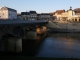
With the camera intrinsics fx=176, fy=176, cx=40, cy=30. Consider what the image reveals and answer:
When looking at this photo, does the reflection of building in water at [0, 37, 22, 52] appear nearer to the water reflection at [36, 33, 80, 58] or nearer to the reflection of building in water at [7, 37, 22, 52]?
the reflection of building in water at [7, 37, 22, 52]

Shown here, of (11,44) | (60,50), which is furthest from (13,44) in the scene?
(60,50)

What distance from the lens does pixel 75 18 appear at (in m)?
112

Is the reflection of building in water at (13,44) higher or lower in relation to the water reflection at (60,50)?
higher

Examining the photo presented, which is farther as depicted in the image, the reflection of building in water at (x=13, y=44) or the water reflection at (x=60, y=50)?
the reflection of building in water at (x=13, y=44)

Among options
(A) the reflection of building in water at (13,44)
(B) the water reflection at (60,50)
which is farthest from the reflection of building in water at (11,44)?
(B) the water reflection at (60,50)

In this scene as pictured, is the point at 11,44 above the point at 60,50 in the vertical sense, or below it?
above

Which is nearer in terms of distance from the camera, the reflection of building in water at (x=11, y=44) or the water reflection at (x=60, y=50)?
the water reflection at (x=60, y=50)

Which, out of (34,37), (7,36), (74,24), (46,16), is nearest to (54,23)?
(74,24)

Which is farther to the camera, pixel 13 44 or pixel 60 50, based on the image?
pixel 60 50

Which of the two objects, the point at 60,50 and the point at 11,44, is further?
the point at 60,50

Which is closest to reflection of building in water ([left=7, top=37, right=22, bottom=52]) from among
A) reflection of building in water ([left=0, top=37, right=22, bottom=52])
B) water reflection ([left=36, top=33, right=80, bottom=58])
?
reflection of building in water ([left=0, top=37, right=22, bottom=52])

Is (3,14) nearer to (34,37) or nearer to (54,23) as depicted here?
(54,23)

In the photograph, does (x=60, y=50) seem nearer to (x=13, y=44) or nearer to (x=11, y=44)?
(x=13, y=44)

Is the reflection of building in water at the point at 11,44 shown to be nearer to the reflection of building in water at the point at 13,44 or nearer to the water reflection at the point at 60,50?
the reflection of building in water at the point at 13,44
